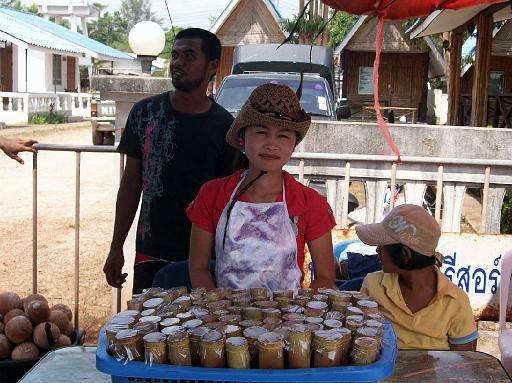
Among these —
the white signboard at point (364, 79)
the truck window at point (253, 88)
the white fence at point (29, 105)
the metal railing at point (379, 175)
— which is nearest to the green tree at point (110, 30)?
the white fence at point (29, 105)

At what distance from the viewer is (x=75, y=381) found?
1819 mm

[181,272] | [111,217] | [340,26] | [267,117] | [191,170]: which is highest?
[340,26]

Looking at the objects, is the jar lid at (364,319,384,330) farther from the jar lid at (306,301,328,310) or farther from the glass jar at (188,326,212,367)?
the glass jar at (188,326,212,367)

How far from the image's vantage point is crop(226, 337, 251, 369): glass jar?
142cm

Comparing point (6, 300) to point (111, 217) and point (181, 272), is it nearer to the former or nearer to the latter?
point (181, 272)

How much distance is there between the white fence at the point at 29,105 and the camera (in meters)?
25.5

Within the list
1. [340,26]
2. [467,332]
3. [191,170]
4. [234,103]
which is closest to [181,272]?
[191,170]

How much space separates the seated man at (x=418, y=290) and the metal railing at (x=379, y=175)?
6.04 ft

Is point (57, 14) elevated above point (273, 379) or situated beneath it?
elevated above

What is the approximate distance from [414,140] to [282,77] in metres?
2.99

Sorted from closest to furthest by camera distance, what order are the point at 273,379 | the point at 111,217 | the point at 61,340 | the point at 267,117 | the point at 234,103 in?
the point at 273,379 < the point at 267,117 < the point at 61,340 < the point at 234,103 < the point at 111,217

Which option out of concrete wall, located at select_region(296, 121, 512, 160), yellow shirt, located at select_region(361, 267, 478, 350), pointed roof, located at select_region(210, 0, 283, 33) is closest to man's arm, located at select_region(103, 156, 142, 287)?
yellow shirt, located at select_region(361, 267, 478, 350)

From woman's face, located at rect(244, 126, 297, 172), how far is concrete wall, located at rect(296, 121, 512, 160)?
3.37 meters

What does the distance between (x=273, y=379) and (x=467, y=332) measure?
1356 millimetres
